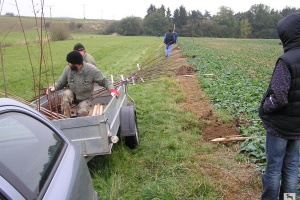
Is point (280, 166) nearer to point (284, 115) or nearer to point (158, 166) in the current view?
point (284, 115)

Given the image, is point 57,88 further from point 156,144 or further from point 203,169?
point 203,169

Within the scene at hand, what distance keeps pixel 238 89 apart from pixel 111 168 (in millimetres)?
6960

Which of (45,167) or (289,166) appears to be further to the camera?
(289,166)

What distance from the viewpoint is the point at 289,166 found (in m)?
3.51

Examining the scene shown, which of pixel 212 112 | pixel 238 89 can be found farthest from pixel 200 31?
pixel 212 112

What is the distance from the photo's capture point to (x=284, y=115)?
3209 mm

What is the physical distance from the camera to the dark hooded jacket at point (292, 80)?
9.85 ft

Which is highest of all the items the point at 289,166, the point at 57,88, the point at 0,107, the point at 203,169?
the point at 0,107

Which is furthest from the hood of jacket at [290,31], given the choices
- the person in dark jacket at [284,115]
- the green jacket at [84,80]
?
the green jacket at [84,80]

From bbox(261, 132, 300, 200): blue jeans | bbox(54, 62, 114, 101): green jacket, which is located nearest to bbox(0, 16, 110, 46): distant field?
bbox(54, 62, 114, 101): green jacket

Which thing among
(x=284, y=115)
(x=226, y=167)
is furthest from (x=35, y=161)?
(x=226, y=167)

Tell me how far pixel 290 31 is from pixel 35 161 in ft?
8.22

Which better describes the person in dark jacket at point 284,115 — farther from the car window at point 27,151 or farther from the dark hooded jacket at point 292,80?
the car window at point 27,151

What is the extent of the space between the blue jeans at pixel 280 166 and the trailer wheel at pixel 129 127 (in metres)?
2.37
